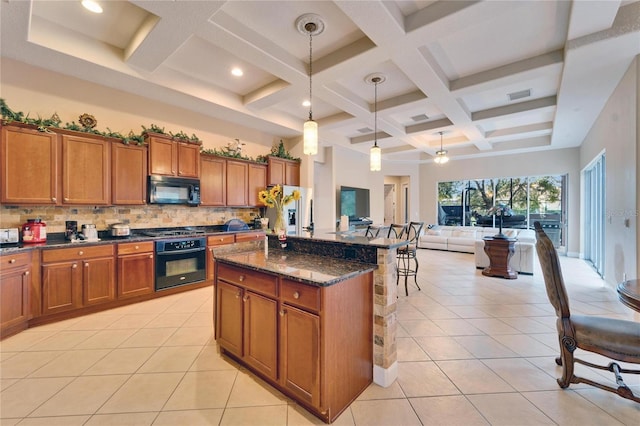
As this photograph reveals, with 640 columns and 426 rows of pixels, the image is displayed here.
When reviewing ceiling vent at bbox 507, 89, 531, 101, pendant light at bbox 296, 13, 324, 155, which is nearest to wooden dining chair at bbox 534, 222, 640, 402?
pendant light at bbox 296, 13, 324, 155

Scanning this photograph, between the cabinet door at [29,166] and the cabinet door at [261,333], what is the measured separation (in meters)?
2.98

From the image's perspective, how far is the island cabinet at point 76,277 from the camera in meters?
2.99

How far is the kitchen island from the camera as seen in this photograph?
162cm

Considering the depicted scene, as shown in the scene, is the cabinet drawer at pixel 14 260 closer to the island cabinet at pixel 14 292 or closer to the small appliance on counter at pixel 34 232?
the island cabinet at pixel 14 292

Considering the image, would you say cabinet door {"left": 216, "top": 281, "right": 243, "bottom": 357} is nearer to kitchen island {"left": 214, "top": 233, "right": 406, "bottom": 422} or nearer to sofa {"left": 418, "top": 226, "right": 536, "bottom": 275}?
kitchen island {"left": 214, "top": 233, "right": 406, "bottom": 422}

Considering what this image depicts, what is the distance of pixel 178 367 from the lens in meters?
2.22

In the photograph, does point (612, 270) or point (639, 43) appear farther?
point (612, 270)

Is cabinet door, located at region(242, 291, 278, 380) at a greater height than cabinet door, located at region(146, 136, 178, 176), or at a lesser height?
lesser

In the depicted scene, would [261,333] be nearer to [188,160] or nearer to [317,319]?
[317,319]

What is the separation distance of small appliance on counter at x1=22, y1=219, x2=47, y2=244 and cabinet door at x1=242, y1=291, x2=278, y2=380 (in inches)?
113

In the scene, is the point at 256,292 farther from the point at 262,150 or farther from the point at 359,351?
the point at 262,150

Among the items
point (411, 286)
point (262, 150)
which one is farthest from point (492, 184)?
point (262, 150)

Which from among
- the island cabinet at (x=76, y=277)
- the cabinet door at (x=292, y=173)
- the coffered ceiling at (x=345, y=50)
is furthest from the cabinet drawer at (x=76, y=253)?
the cabinet door at (x=292, y=173)

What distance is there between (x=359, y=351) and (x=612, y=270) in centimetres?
465
